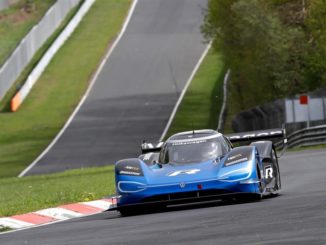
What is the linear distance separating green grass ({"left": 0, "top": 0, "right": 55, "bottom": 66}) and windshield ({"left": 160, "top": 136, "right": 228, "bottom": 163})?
4617 centimetres

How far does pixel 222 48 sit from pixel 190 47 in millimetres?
15313

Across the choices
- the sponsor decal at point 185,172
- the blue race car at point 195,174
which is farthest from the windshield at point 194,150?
the sponsor decal at point 185,172

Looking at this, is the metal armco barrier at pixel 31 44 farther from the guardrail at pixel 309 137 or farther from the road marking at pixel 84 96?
the guardrail at pixel 309 137

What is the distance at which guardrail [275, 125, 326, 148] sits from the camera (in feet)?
135

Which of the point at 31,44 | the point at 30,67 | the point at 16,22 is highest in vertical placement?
the point at 16,22

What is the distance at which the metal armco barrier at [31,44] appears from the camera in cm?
6006

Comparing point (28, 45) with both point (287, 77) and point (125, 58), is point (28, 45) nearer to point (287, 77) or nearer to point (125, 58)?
point (125, 58)

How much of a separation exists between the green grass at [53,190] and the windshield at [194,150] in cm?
284

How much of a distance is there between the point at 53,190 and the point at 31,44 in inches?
1488

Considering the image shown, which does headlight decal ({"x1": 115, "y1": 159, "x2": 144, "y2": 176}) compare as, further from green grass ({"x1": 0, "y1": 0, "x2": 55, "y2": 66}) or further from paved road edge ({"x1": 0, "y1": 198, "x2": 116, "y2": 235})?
green grass ({"x1": 0, "y1": 0, "x2": 55, "y2": 66})

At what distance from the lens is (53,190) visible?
27078mm

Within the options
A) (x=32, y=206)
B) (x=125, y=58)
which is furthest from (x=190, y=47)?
(x=32, y=206)

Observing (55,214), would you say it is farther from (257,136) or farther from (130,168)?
(257,136)

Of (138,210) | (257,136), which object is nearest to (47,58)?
(257,136)
